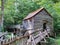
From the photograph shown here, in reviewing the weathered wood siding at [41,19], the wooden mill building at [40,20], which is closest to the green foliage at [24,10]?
the weathered wood siding at [41,19]

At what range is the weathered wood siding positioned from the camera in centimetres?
3282

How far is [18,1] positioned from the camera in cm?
4688

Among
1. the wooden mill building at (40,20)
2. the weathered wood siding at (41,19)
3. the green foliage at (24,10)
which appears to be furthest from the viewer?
the green foliage at (24,10)

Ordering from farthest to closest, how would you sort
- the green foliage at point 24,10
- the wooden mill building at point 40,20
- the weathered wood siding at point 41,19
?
the green foliage at point 24,10 < the weathered wood siding at point 41,19 < the wooden mill building at point 40,20

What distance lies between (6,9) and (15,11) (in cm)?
203

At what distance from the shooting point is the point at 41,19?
110ft

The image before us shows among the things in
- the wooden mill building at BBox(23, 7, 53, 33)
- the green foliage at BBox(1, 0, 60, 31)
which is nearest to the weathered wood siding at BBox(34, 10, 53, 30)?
the wooden mill building at BBox(23, 7, 53, 33)

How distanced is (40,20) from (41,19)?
0.35 metres

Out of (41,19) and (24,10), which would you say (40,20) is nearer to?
(41,19)

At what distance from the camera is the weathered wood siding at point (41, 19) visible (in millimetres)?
32816

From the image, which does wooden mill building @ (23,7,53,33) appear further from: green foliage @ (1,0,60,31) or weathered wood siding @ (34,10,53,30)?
green foliage @ (1,0,60,31)

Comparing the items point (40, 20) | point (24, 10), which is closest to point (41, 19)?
point (40, 20)

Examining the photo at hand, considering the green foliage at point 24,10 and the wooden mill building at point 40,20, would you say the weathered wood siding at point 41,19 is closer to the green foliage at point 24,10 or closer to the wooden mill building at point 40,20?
the wooden mill building at point 40,20

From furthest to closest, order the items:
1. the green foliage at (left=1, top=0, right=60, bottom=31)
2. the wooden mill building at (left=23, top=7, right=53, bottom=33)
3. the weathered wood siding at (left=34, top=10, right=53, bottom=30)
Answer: the green foliage at (left=1, top=0, right=60, bottom=31)
the weathered wood siding at (left=34, top=10, right=53, bottom=30)
the wooden mill building at (left=23, top=7, right=53, bottom=33)
